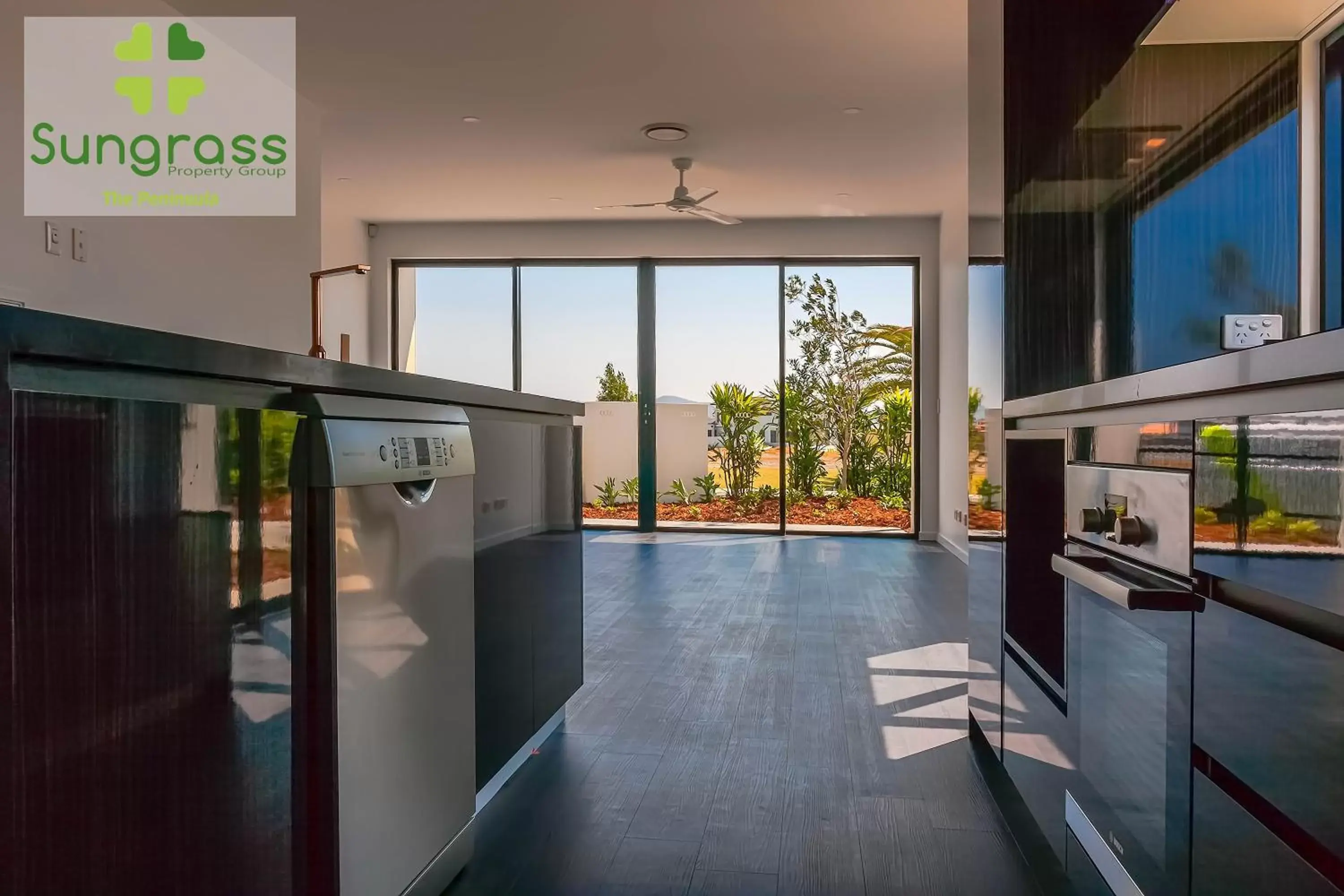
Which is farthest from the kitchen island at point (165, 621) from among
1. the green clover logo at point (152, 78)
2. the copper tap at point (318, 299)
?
the green clover logo at point (152, 78)

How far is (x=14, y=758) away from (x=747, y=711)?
87.1 inches

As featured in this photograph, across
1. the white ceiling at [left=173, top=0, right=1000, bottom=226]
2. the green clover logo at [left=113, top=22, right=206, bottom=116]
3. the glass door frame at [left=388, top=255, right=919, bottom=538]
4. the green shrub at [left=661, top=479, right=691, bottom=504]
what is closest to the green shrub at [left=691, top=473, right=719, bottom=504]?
the green shrub at [left=661, top=479, right=691, bottom=504]

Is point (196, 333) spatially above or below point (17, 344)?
above

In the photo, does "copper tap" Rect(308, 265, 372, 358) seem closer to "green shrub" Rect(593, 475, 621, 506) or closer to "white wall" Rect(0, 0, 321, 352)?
"white wall" Rect(0, 0, 321, 352)

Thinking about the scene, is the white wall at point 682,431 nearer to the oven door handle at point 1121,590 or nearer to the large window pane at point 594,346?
the large window pane at point 594,346

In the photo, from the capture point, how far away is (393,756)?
1353mm

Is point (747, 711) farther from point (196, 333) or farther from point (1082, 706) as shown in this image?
point (196, 333)

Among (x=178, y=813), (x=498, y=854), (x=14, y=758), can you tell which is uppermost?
(x=14, y=758)

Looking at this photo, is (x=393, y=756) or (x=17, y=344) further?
(x=393, y=756)

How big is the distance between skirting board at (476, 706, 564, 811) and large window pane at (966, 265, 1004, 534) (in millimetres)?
1296

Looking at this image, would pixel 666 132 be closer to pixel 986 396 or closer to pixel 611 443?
pixel 611 443

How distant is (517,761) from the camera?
212 cm

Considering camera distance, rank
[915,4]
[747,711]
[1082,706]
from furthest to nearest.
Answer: [915,4] < [747,711] < [1082,706]

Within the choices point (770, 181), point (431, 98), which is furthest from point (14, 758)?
point (770, 181)
